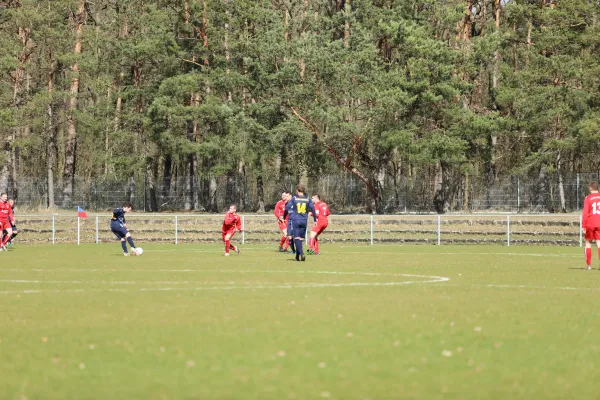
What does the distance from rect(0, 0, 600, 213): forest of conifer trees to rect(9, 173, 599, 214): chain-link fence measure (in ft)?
0.51

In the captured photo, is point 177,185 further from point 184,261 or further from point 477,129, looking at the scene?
point 184,261

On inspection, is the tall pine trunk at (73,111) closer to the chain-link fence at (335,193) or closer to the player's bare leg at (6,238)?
the chain-link fence at (335,193)

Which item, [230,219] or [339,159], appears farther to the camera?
[339,159]

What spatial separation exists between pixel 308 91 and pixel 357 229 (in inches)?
526

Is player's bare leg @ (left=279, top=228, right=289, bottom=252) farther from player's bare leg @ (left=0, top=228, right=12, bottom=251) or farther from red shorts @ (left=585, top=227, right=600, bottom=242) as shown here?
red shorts @ (left=585, top=227, right=600, bottom=242)

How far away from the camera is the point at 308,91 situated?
6062cm

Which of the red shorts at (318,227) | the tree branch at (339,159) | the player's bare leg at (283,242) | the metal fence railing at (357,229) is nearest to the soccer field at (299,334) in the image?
the red shorts at (318,227)

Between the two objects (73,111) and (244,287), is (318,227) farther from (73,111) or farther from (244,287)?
(73,111)

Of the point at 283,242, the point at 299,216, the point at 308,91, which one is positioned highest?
the point at 308,91

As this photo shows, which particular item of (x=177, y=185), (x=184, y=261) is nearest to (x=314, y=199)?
(x=184, y=261)

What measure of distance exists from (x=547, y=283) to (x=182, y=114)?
4408 cm

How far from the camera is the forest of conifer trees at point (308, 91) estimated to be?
58938mm

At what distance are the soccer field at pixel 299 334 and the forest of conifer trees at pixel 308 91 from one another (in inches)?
1354

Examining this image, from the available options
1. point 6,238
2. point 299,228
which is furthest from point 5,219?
point 299,228
